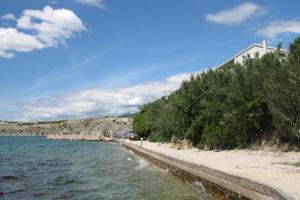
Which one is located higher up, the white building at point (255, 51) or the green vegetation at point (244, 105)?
the white building at point (255, 51)

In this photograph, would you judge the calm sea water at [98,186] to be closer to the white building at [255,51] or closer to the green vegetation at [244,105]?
the green vegetation at [244,105]

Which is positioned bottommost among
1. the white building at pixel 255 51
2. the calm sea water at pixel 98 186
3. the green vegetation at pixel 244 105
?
the calm sea water at pixel 98 186

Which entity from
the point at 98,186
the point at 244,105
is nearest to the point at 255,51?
the point at 244,105

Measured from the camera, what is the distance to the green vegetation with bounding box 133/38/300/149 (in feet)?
86.3

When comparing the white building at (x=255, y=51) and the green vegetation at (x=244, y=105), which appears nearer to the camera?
the green vegetation at (x=244, y=105)

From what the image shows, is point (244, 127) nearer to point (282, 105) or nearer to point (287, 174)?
point (282, 105)

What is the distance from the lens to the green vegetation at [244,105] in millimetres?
26297

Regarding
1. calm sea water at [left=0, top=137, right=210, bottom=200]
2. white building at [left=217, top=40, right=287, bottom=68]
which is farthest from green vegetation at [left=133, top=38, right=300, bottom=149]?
white building at [left=217, top=40, right=287, bottom=68]

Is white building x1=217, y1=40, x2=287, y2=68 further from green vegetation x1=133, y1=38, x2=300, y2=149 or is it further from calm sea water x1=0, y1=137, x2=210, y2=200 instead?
calm sea water x1=0, y1=137, x2=210, y2=200

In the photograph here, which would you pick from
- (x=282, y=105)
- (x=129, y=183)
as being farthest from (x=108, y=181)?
(x=282, y=105)

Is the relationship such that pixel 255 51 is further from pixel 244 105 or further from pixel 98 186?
pixel 98 186

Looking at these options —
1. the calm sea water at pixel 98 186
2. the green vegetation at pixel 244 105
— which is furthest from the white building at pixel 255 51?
the calm sea water at pixel 98 186

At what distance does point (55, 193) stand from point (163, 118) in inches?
1531

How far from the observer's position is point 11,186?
1089 inches
